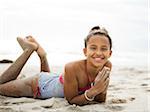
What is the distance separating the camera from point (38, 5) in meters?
11.8

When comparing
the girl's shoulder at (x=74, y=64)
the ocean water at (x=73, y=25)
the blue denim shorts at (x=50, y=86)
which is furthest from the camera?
the ocean water at (x=73, y=25)

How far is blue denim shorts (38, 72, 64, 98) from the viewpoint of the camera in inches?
165

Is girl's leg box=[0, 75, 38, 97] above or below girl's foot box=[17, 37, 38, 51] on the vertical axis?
below

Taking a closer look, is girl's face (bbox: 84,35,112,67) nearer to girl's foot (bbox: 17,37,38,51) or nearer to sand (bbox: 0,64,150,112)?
sand (bbox: 0,64,150,112)

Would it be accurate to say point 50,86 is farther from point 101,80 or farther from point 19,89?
point 101,80

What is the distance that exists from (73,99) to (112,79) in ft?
6.40

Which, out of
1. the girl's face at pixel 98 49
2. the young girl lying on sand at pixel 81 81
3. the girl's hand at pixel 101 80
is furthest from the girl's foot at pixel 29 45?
the girl's hand at pixel 101 80

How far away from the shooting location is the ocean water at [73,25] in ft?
29.6

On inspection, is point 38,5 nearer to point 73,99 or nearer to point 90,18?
point 90,18

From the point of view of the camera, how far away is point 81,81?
3920 millimetres

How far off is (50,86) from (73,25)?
251 inches

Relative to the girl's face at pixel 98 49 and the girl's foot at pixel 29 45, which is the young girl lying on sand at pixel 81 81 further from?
the girl's foot at pixel 29 45

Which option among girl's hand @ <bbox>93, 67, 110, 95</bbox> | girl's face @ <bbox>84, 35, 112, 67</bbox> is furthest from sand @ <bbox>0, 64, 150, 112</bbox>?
girl's face @ <bbox>84, 35, 112, 67</bbox>

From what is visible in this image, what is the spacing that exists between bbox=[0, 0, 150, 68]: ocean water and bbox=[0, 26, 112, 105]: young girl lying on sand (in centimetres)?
382
